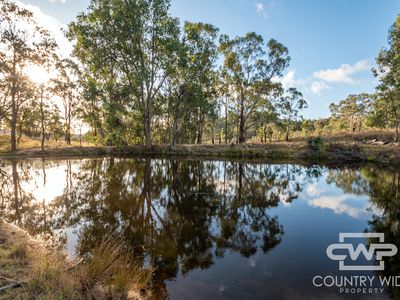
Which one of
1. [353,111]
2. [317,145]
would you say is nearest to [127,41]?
[317,145]

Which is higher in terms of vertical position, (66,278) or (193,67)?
(193,67)

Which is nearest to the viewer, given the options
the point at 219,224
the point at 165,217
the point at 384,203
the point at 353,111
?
the point at 219,224

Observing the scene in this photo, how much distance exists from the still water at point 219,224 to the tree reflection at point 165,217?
3 centimetres

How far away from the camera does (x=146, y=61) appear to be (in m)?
30.9

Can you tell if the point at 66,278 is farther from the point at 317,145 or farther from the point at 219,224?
the point at 317,145

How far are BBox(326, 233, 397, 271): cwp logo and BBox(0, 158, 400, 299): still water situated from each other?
0.57 feet

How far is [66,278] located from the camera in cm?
327

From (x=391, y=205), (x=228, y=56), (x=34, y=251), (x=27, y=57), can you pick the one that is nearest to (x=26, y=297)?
(x=34, y=251)

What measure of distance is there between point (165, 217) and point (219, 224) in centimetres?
185

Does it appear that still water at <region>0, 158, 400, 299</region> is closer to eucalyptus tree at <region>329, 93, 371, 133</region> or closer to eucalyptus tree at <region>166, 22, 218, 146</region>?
eucalyptus tree at <region>166, 22, 218, 146</region>

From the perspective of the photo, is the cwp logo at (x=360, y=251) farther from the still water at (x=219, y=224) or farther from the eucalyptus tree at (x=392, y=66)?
the eucalyptus tree at (x=392, y=66)

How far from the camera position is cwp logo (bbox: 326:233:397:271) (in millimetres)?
4719

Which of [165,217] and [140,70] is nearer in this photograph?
[165,217]

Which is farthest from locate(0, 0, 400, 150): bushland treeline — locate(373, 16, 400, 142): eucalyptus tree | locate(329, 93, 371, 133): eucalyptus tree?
locate(329, 93, 371, 133): eucalyptus tree
